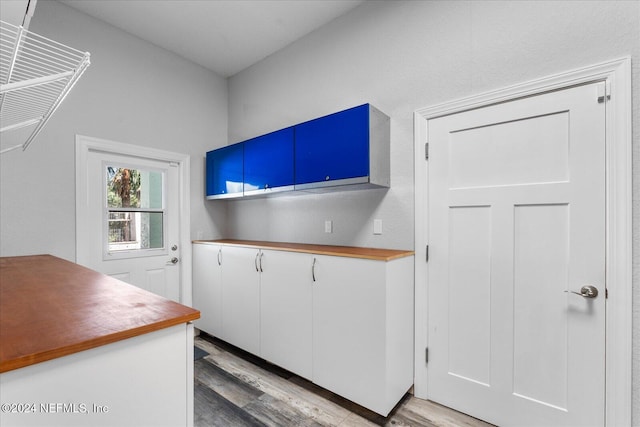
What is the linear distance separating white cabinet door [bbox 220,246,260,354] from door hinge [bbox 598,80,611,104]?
244 centimetres

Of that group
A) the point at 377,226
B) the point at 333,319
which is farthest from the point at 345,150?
the point at 333,319

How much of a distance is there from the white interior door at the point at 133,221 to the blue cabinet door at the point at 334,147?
1678mm

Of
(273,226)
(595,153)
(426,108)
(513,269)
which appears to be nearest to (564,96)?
(595,153)

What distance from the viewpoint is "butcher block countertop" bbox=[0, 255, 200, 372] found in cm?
68

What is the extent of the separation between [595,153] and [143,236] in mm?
3667

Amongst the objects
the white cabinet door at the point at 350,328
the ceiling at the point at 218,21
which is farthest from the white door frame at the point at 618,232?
the ceiling at the point at 218,21

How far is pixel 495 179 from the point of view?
1883 millimetres

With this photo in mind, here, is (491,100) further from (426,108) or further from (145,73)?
(145,73)

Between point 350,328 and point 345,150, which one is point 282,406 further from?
point 345,150

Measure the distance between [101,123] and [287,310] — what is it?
2.41 meters

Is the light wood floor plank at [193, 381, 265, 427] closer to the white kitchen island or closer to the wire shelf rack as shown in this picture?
the white kitchen island

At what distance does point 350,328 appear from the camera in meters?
1.97

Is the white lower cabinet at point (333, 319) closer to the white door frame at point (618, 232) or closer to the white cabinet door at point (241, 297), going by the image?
the white cabinet door at point (241, 297)

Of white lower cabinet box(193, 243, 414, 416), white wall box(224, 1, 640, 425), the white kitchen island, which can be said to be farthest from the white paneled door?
the white kitchen island
